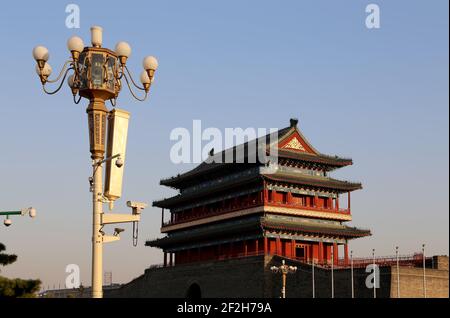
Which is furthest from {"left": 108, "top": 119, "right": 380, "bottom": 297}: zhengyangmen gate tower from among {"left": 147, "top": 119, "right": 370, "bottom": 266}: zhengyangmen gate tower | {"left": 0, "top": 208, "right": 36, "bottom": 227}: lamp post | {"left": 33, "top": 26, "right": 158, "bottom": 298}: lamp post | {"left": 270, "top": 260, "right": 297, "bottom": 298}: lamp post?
{"left": 33, "top": 26, "right": 158, "bottom": 298}: lamp post

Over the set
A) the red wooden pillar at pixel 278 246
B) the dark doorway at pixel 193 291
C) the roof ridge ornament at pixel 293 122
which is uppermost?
the roof ridge ornament at pixel 293 122

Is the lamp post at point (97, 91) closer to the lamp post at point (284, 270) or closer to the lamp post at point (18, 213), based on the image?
the lamp post at point (18, 213)

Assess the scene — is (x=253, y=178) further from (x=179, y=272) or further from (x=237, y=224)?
(x=179, y=272)

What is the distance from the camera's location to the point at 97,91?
16.2 metres

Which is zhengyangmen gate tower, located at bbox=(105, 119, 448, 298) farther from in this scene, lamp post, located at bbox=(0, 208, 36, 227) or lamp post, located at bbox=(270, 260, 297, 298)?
lamp post, located at bbox=(0, 208, 36, 227)

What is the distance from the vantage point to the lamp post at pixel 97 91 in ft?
52.9

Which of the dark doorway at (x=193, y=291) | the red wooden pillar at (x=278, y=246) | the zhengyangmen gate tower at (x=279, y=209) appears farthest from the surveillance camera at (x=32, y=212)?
the dark doorway at (x=193, y=291)

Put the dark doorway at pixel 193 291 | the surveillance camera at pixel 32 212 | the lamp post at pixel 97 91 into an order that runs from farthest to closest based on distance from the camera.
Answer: the dark doorway at pixel 193 291 → the surveillance camera at pixel 32 212 → the lamp post at pixel 97 91

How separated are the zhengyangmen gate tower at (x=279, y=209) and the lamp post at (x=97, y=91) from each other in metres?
48.6

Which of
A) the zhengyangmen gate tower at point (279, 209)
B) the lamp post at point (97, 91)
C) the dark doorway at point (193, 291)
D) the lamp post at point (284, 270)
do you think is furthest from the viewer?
the dark doorway at point (193, 291)

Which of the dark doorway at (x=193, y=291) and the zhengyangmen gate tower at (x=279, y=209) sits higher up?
the zhengyangmen gate tower at (x=279, y=209)

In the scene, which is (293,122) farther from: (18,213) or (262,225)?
(18,213)

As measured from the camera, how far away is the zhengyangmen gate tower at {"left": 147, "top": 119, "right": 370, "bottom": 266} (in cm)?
6738

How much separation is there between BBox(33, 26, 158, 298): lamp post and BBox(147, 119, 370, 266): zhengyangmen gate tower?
160ft
